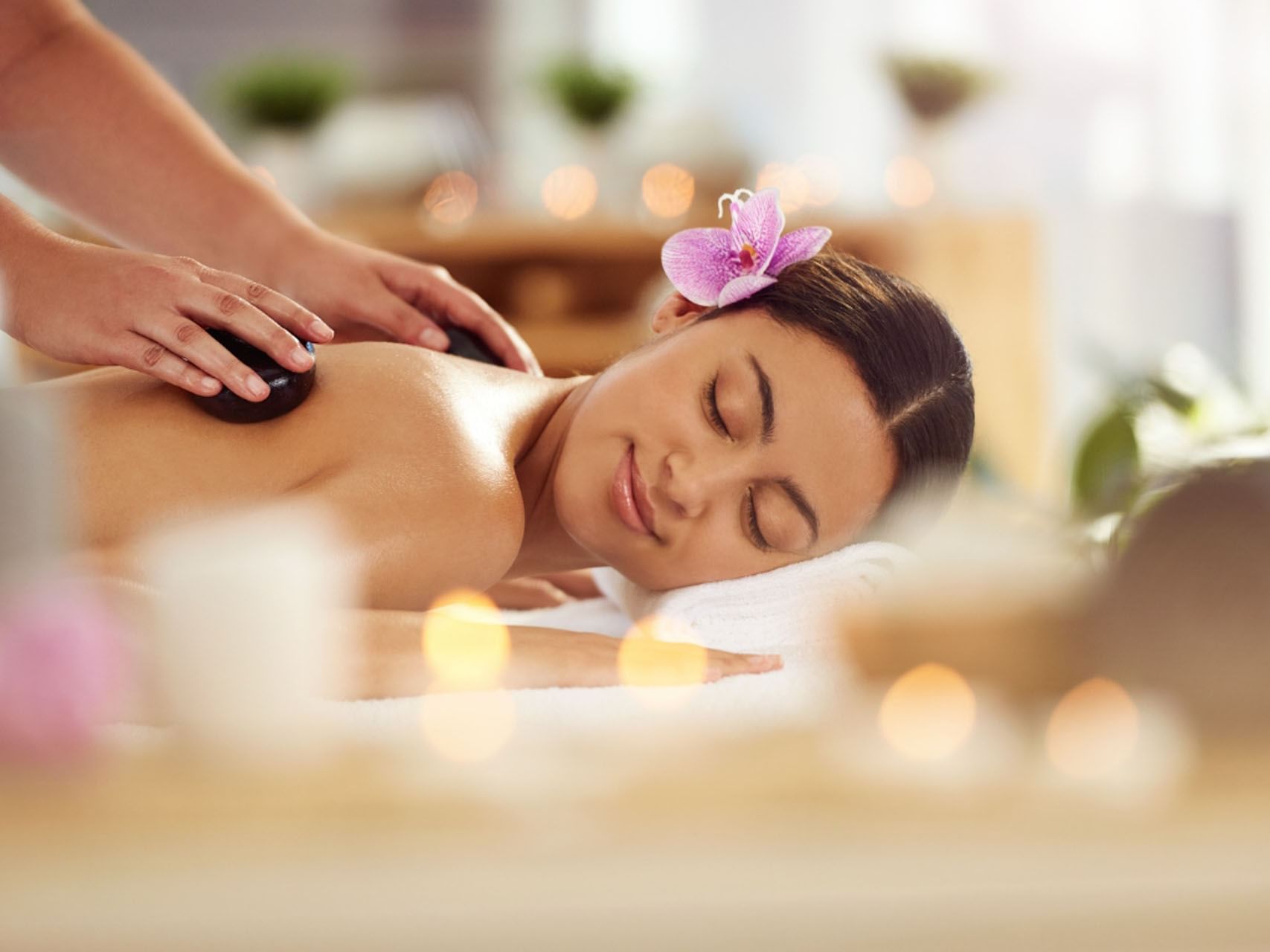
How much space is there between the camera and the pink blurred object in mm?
375

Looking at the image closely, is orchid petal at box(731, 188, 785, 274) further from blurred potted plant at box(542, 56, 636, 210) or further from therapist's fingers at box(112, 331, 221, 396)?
blurred potted plant at box(542, 56, 636, 210)

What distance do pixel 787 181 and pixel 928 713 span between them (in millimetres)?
3128

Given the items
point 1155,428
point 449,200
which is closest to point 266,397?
point 1155,428

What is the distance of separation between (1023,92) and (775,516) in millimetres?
2716

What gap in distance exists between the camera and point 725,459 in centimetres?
97

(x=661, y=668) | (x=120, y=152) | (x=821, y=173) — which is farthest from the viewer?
(x=821, y=173)

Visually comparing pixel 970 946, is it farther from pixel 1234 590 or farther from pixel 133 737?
pixel 133 737

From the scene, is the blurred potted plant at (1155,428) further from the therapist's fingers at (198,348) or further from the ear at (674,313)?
the therapist's fingers at (198,348)

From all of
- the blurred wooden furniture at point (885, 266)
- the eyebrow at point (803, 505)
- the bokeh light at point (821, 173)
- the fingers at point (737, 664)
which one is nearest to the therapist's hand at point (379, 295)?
the eyebrow at point (803, 505)

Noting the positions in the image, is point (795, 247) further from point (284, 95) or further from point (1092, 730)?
point (284, 95)

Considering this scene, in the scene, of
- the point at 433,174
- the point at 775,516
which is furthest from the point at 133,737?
the point at 433,174

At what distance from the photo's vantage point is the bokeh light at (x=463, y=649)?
0.64 m

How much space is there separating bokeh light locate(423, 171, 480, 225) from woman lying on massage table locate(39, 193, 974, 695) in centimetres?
215

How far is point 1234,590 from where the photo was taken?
426 millimetres
